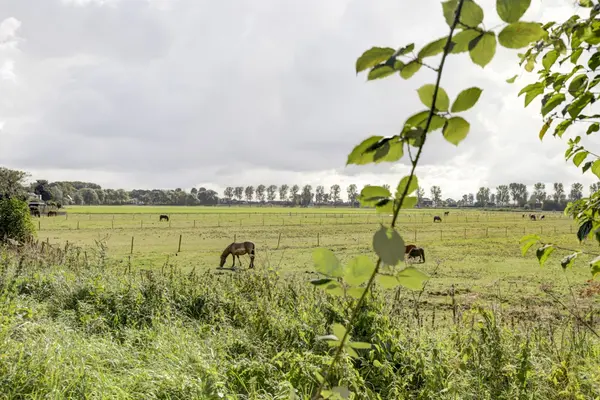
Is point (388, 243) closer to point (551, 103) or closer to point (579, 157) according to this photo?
point (551, 103)

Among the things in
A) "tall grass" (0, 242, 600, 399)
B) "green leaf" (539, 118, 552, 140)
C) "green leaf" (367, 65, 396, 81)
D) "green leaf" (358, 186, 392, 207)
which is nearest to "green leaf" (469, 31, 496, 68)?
"green leaf" (367, 65, 396, 81)

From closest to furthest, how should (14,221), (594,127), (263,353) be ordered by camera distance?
1. (594,127)
2. (263,353)
3. (14,221)

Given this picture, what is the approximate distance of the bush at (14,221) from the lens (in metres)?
13.6

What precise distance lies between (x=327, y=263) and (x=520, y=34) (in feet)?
1.23

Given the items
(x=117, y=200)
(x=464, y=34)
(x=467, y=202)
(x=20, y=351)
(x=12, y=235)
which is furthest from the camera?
(x=467, y=202)

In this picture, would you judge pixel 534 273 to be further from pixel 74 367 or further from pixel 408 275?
pixel 408 275

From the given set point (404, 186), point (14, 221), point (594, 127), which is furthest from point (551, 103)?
point (14, 221)

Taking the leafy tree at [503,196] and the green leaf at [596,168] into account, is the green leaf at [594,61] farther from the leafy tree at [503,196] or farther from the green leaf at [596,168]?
the leafy tree at [503,196]

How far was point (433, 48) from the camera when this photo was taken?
479 millimetres

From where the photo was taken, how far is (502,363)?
4035 millimetres

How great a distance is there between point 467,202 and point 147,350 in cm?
19761

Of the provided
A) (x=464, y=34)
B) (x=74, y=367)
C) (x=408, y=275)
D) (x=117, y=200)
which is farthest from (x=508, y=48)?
(x=117, y=200)

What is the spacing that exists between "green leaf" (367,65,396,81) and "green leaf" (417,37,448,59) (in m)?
0.05

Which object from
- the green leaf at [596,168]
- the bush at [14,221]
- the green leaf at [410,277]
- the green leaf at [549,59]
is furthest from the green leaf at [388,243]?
the bush at [14,221]
